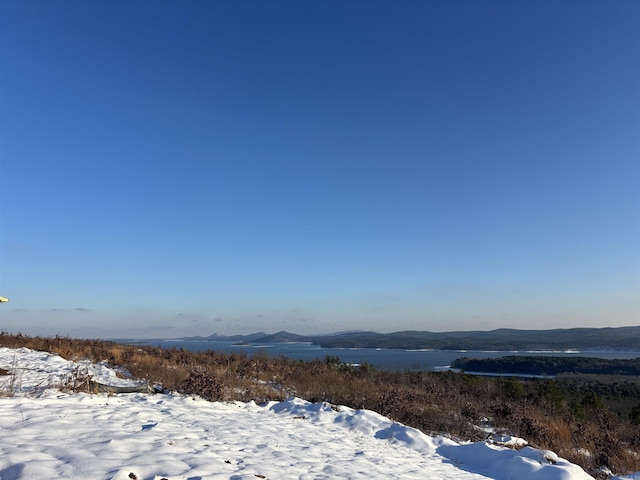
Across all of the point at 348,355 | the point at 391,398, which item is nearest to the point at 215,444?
the point at 391,398

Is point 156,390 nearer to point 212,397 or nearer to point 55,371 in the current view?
point 212,397

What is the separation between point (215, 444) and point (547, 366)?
85014 millimetres

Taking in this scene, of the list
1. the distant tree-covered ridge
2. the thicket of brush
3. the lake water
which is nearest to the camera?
the thicket of brush

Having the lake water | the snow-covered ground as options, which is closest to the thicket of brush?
the snow-covered ground

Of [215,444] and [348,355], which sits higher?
[215,444]

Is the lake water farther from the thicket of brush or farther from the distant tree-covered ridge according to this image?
the distant tree-covered ridge

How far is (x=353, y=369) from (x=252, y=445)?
1472 cm

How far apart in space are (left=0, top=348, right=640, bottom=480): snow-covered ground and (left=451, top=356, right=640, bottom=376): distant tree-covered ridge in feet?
221

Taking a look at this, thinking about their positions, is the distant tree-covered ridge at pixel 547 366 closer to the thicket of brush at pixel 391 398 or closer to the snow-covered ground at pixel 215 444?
the thicket of brush at pixel 391 398

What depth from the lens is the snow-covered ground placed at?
4.17 meters

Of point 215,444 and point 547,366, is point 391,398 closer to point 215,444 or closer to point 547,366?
point 215,444

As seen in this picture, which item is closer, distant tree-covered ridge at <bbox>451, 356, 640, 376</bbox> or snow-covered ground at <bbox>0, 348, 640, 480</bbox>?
snow-covered ground at <bbox>0, 348, 640, 480</bbox>

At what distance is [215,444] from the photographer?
5.99 meters

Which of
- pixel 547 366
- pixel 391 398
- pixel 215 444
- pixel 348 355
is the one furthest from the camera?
pixel 348 355
